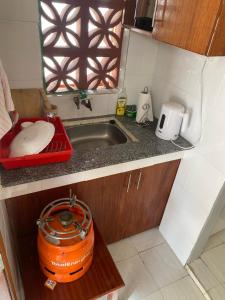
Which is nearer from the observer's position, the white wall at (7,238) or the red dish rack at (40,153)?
the white wall at (7,238)

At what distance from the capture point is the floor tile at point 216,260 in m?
1.66

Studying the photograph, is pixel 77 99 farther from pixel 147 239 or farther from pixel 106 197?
pixel 147 239

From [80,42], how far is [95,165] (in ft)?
2.51

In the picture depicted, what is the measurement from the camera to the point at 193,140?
144 centimetres

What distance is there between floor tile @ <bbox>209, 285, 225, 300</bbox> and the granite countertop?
0.99m

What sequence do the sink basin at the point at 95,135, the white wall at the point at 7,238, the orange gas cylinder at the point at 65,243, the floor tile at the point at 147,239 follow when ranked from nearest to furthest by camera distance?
1. the white wall at the point at 7,238
2. the orange gas cylinder at the point at 65,243
3. the sink basin at the point at 95,135
4. the floor tile at the point at 147,239

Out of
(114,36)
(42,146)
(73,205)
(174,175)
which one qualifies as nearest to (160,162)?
(174,175)

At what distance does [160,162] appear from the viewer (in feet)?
4.67

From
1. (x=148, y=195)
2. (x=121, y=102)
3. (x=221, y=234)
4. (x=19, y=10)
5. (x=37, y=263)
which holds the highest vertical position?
(x=19, y=10)

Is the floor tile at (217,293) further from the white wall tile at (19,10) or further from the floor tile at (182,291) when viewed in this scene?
the white wall tile at (19,10)

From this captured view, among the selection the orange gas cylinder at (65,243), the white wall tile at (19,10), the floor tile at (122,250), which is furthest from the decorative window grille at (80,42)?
the floor tile at (122,250)

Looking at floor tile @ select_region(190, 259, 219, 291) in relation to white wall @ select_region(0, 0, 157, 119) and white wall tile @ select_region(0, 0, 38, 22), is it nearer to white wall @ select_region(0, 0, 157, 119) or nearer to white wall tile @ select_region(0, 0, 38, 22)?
white wall @ select_region(0, 0, 157, 119)

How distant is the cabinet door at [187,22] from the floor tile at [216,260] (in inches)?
58.4

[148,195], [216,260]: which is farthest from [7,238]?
[216,260]
